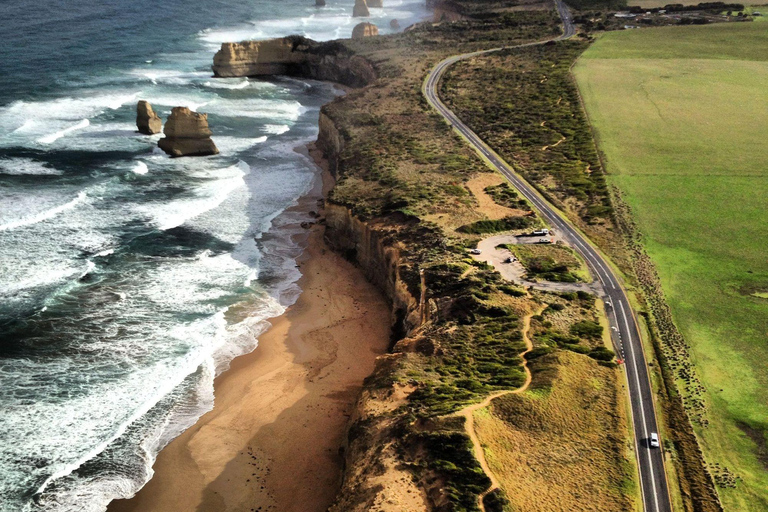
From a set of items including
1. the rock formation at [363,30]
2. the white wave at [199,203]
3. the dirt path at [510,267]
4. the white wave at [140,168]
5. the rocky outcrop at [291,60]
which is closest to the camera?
the dirt path at [510,267]

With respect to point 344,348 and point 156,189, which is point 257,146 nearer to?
point 156,189

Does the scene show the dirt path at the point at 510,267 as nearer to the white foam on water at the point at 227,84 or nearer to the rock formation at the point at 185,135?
the rock formation at the point at 185,135

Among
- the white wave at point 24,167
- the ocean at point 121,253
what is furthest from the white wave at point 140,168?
the white wave at point 24,167

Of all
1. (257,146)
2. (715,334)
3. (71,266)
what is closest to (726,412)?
(715,334)

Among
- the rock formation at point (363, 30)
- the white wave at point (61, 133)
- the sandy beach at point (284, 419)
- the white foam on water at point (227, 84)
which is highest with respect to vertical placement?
the rock formation at point (363, 30)

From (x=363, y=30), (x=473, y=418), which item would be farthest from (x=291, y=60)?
(x=473, y=418)

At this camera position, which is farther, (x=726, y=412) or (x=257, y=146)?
(x=257, y=146)
